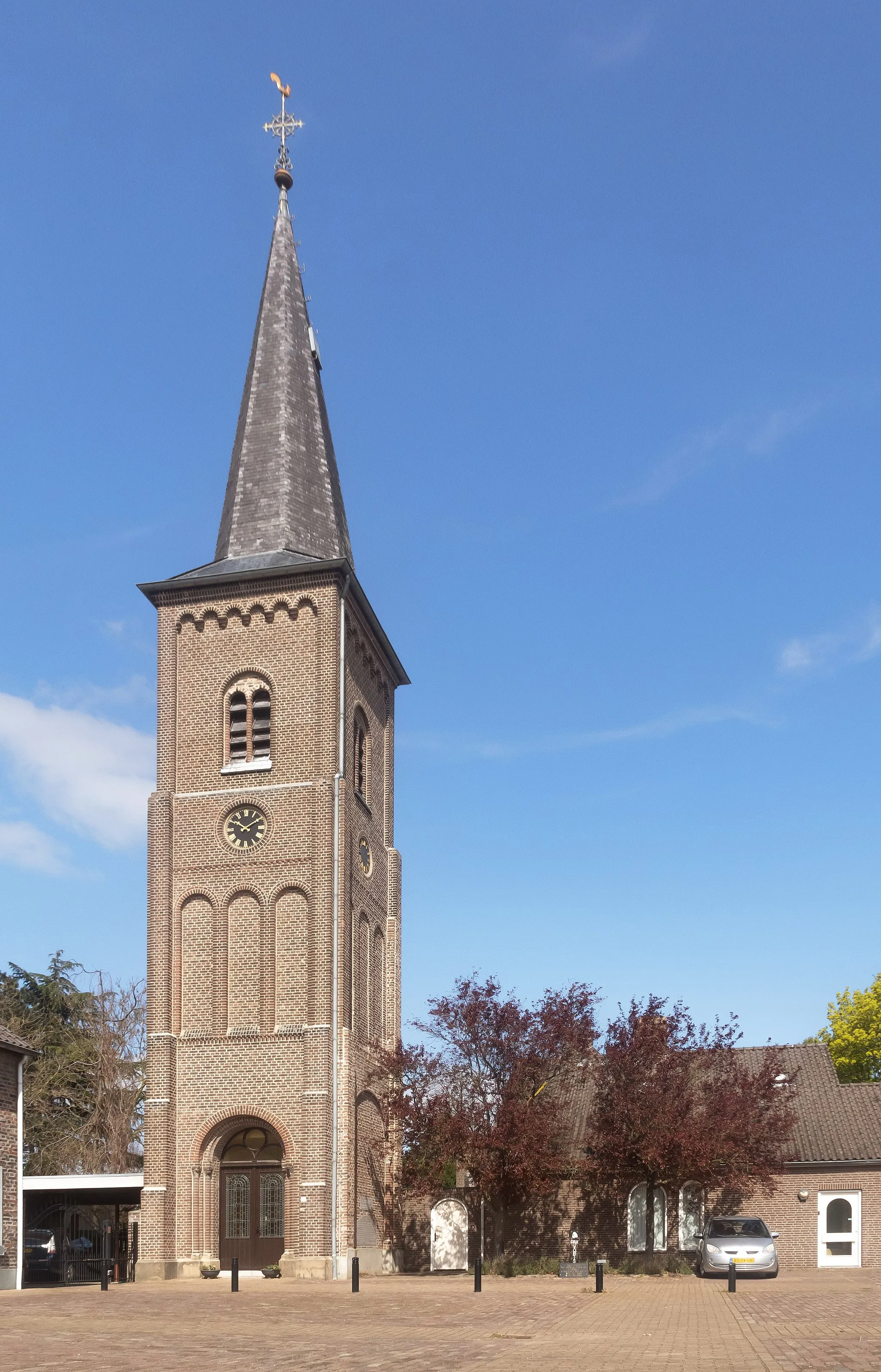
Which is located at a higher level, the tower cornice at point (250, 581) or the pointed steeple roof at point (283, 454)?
the pointed steeple roof at point (283, 454)

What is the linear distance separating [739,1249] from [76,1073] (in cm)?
3207

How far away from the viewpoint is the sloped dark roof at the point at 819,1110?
37.1 meters

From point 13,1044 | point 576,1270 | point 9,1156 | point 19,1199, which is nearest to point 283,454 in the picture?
point 13,1044

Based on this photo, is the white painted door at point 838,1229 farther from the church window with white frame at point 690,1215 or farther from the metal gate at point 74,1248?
the metal gate at point 74,1248

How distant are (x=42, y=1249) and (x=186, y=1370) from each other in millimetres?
25971

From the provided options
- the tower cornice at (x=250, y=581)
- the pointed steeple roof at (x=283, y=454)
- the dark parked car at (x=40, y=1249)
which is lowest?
the dark parked car at (x=40, y=1249)

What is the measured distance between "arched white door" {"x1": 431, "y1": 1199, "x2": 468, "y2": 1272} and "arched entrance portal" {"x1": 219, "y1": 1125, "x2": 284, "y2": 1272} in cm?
467

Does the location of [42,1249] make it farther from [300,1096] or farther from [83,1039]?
[83,1039]

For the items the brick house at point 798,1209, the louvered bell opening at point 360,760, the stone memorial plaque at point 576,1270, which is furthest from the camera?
the louvered bell opening at point 360,760

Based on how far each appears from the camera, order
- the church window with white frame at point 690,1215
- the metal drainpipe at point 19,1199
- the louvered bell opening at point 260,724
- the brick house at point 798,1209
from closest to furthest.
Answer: the metal drainpipe at point 19,1199
the brick house at point 798,1209
the church window with white frame at point 690,1215
the louvered bell opening at point 260,724

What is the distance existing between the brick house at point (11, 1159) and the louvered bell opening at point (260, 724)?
10.2 metres

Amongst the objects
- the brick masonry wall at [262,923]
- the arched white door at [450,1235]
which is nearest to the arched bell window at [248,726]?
the brick masonry wall at [262,923]

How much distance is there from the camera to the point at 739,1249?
3125 centimetres

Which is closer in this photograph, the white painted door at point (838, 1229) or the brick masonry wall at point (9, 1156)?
the brick masonry wall at point (9, 1156)
